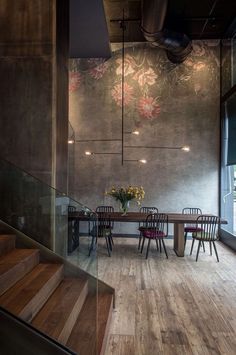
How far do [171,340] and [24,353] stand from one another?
167 centimetres

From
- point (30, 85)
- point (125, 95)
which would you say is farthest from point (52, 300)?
point (125, 95)

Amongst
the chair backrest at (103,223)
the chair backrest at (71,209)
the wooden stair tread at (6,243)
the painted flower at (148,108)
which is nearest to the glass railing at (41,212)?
the chair backrest at (71,209)

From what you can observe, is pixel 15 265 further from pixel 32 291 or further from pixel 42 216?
pixel 42 216

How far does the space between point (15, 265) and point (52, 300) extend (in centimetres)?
48

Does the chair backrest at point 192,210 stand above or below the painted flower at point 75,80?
below

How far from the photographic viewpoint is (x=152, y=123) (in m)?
7.44

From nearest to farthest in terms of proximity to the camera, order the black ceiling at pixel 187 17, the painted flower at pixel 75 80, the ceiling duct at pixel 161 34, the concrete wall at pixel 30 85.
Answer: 1. the concrete wall at pixel 30 85
2. the ceiling duct at pixel 161 34
3. the black ceiling at pixel 187 17
4. the painted flower at pixel 75 80

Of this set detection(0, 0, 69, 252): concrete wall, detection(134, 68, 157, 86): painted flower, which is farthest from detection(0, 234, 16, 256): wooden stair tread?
detection(134, 68, 157, 86): painted flower

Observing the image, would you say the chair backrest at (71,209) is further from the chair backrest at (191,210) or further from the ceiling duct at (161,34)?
the chair backrest at (191,210)

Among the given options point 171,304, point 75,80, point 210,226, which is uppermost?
point 75,80

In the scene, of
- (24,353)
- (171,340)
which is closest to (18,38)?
(24,353)

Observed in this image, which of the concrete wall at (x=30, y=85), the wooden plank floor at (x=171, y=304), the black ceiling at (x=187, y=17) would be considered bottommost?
the wooden plank floor at (x=171, y=304)

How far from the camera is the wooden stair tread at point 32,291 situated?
2038 mm

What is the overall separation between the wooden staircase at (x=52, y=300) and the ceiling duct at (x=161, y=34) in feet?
13.6
